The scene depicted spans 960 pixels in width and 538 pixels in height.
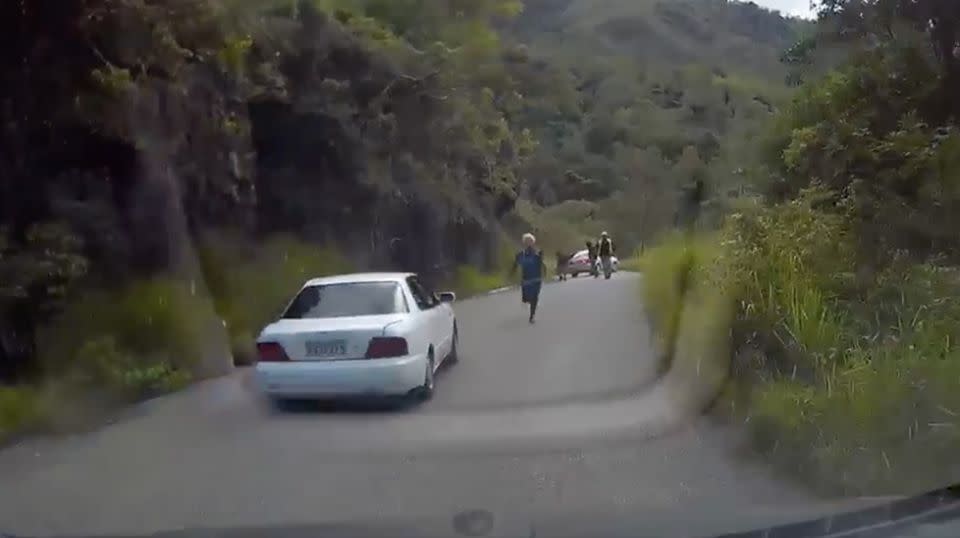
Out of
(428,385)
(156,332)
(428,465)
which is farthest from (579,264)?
(428,465)

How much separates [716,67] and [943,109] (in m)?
6.98

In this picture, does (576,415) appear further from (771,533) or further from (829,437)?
(771,533)

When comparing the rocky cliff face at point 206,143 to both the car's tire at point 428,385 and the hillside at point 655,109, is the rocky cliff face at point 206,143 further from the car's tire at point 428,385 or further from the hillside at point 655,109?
the car's tire at point 428,385

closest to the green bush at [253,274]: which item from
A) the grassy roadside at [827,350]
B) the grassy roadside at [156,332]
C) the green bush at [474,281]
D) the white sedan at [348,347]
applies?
the grassy roadside at [156,332]

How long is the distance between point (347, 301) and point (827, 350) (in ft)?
13.9

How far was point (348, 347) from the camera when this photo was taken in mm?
8867

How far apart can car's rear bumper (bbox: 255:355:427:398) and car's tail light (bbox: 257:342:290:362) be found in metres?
0.05

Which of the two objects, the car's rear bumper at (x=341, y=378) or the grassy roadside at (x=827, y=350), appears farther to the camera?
the car's rear bumper at (x=341, y=378)

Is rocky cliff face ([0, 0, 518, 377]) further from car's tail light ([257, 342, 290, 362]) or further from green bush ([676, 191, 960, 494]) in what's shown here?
green bush ([676, 191, 960, 494])

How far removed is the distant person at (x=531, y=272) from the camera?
15.2 meters

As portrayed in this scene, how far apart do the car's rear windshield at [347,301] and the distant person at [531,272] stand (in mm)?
5582

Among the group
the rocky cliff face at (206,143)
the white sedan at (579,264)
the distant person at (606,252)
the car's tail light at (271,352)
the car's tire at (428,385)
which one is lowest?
the white sedan at (579,264)

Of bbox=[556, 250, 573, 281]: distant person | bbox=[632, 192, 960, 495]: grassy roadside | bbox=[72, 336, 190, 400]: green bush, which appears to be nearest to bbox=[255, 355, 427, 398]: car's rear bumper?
bbox=[72, 336, 190, 400]: green bush

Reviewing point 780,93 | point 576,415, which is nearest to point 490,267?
point 780,93
